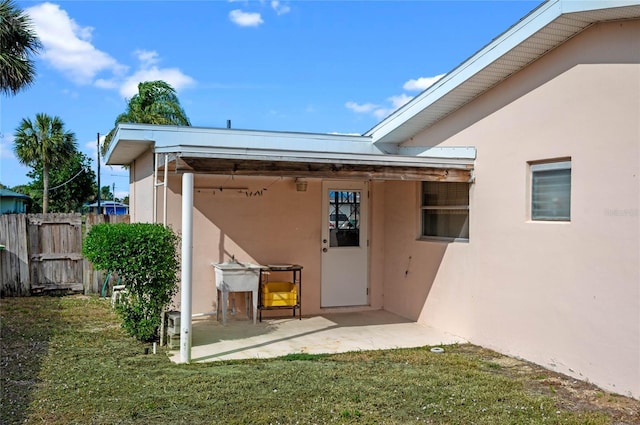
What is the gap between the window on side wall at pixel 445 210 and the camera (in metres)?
7.71

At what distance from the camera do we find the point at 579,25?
5.51 meters

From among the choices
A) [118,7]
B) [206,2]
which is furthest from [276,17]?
[118,7]

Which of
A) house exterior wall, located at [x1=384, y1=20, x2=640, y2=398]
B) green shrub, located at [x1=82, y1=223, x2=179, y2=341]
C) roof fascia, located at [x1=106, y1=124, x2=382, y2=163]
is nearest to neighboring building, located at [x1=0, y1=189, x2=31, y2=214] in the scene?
roof fascia, located at [x1=106, y1=124, x2=382, y2=163]

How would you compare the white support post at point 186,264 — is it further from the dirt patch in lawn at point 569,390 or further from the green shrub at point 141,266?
the dirt patch in lawn at point 569,390

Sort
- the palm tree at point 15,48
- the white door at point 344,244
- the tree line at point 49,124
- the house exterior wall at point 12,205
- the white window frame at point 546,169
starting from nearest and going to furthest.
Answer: the white window frame at point 546,169 < the white door at point 344,244 < the palm tree at point 15,48 < the tree line at point 49,124 < the house exterior wall at point 12,205

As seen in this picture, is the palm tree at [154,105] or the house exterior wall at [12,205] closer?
the palm tree at [154,105]

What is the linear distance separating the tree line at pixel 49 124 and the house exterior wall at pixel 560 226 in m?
5.49

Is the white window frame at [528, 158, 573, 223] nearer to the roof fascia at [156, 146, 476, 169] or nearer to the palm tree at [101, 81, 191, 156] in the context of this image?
the roof fascia at [156, 146, 476, 169]

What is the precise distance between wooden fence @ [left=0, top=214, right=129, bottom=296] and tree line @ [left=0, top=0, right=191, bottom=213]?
5.89 feet

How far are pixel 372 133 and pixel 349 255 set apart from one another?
217 centimetres

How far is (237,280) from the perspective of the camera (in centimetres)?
800

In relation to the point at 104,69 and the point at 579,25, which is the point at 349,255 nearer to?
the point at 579,25

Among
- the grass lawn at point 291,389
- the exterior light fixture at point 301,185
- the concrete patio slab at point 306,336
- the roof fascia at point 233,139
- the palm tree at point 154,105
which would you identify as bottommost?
the concrete patio slab at point 306,336

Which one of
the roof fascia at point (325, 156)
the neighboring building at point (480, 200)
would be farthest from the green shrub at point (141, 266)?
the roof fascia at point (325, 156)
